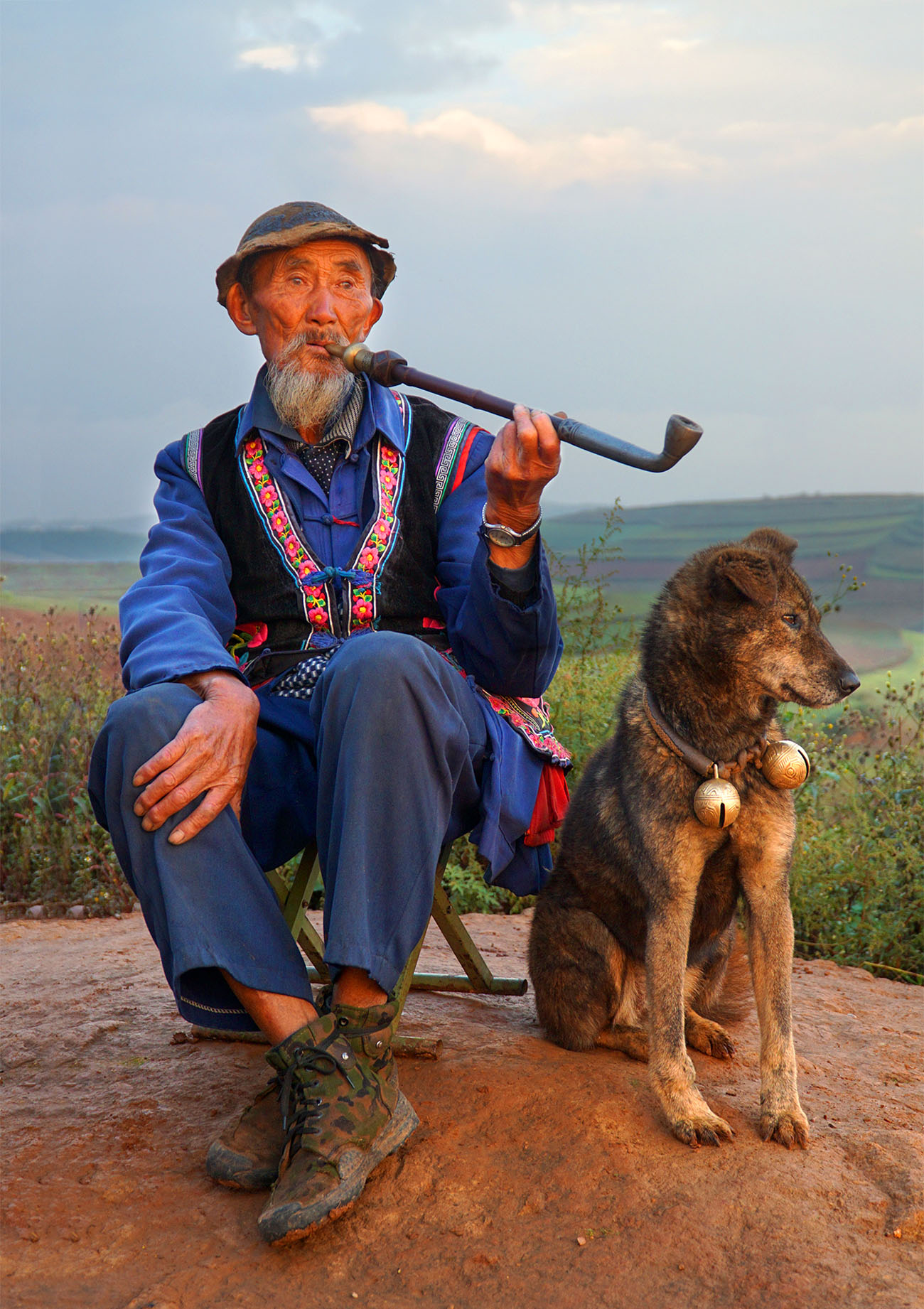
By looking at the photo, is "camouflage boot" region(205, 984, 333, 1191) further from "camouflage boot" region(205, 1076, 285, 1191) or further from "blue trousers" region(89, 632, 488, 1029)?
"blue trousers" region(89, 632, 488, 1029)

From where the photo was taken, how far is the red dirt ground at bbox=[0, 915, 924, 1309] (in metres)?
2.22

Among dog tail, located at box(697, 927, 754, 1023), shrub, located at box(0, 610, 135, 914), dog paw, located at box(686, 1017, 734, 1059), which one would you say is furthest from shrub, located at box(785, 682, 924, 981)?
shrub, located at box(0, 610, 135, 914)

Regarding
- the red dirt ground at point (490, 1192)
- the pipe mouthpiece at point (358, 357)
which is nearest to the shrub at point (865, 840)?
the red dirt ground at point (490, 1192)

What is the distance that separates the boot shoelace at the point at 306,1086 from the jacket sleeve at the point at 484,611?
1065 millimetres

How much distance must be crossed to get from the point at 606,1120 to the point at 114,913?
340 cm

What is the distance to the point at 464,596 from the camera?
329 cm

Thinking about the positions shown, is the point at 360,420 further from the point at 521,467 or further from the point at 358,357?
the point at 521,467

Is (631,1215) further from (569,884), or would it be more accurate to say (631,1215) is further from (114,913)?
(114,913)

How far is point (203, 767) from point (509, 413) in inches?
47.1

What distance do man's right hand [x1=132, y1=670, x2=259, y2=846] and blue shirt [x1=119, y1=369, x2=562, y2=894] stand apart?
17 centimetres

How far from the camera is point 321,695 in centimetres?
277

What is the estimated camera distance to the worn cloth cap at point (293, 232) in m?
3.46

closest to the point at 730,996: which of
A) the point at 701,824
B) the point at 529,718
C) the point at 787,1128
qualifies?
the point at 787,1128

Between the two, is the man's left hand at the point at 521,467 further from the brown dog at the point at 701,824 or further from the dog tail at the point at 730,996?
the dog tail at the point at 730,996
